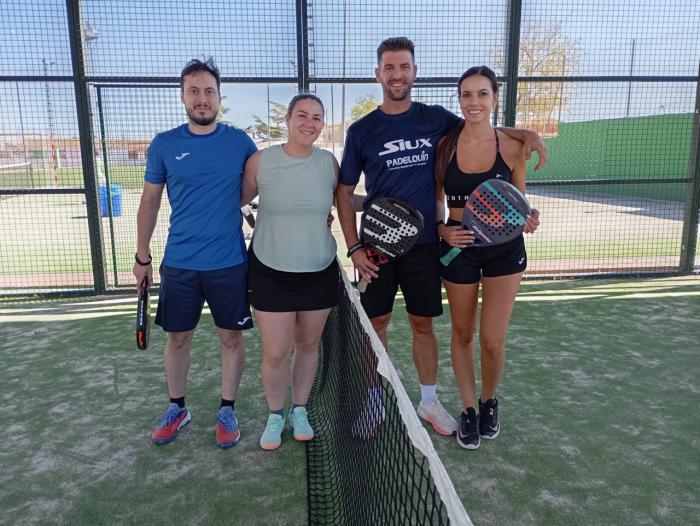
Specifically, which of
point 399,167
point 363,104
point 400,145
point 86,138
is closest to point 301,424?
point 399,167

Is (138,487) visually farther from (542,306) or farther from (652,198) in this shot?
(652,198)

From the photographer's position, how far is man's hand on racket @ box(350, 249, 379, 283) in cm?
290

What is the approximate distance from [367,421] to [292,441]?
1.78 ft

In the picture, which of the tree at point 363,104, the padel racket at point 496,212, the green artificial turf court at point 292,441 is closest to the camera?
the green artificial turf court at point 292,441

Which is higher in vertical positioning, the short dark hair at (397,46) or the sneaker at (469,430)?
the short dark hair at (397,46)

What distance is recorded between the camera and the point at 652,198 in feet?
52.9

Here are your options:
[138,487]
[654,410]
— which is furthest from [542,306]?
[138,487]

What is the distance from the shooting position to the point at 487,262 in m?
2.79

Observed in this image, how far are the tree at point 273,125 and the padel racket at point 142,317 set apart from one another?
11.9 ft

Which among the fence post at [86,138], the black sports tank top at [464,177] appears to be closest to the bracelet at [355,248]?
the black sports tank top at [464,177]

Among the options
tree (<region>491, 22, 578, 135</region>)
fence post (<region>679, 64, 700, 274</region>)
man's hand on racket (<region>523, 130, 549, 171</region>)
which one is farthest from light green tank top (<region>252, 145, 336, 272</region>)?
fence post (<region>679, 64, 700, 274</region>)

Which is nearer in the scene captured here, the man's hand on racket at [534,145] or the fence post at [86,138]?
the man's hand on racket at [534,145]

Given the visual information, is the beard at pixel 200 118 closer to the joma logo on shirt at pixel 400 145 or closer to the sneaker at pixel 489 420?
the joma logo on shirt at pixel 400 145

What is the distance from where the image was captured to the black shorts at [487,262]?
277cm
